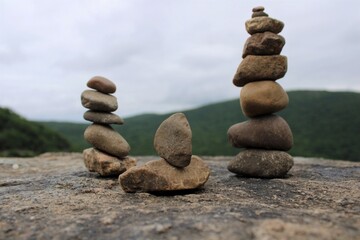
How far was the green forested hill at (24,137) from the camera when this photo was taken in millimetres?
24609

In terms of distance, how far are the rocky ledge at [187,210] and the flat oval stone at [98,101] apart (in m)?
2.00

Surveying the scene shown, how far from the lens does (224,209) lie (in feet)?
19.4

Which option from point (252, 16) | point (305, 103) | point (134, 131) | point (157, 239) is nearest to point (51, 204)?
point (157, 239)

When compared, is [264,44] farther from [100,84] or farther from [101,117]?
[101,117]

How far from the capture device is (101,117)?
10.5 meters

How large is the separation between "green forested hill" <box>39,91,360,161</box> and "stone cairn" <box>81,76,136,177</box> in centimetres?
1980

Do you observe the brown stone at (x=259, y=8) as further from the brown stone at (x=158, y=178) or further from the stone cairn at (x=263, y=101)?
the brown stone at (x=158, y=178)

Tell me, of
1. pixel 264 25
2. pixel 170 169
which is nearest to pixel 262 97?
pixel 264 25

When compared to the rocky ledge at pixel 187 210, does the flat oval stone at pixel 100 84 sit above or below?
above

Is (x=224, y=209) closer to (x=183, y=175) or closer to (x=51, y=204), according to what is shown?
(x=183, y=175)

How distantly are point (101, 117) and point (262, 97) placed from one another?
4426 mm

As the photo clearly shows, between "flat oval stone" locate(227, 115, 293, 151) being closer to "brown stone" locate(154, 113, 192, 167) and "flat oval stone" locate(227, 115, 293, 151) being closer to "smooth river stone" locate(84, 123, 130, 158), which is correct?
"brown stone" locate(154, 113, 192, 167)

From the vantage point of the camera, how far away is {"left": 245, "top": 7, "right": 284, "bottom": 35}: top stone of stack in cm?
970

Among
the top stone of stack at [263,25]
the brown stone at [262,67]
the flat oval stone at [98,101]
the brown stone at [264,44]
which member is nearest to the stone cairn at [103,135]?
the flat oval stone at [98,101]
